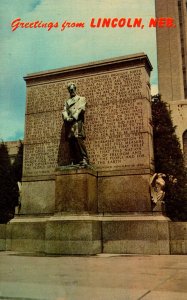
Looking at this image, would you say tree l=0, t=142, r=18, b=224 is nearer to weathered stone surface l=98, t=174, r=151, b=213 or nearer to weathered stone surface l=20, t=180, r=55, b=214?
weathered stone surface l=20, t=180, r=55, b=214

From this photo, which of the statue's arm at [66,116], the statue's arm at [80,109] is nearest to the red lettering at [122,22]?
the statue's arm at [80,109]

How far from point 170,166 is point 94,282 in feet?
79.1

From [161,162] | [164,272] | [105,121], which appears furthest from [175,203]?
[164,272]

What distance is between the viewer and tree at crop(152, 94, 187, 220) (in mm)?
28109

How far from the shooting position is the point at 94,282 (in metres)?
5.47

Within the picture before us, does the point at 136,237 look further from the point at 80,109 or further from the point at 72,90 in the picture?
the point at 72,90

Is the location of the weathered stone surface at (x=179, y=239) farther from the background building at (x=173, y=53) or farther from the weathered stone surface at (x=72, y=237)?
the background building at (x=173, y=53)

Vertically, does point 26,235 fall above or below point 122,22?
below

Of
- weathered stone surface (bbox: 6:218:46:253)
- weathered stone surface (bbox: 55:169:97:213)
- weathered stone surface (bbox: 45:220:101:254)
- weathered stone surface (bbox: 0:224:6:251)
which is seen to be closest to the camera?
weathered stone surface (bbox: 45:220:101:254)

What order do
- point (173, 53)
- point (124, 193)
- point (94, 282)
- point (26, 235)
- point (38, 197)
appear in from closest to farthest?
point (94, 282), point (124, 193), point (26, 235), point (38, 197), point (173, 53)

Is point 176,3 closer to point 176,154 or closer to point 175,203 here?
point 176,154

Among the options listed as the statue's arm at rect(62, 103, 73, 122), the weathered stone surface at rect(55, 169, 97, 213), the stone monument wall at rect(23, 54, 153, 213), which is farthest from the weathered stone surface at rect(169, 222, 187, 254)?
the statue's arm at rect(62, 103, 73, 122)

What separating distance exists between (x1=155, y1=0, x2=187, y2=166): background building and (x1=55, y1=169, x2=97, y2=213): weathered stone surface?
4803 centimetres

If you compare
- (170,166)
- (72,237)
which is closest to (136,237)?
(72,237)
